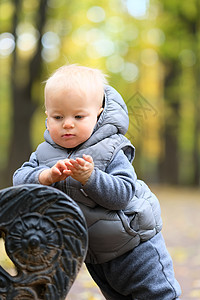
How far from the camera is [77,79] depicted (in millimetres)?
2467

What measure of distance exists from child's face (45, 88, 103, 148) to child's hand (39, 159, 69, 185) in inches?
9.0

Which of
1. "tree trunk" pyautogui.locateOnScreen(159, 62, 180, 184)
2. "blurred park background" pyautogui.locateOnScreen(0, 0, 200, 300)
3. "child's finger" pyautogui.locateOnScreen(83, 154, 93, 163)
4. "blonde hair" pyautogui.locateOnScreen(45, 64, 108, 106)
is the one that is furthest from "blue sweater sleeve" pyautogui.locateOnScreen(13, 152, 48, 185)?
"tree trunk" pyautogui.locateOnScreen(159, 62, 180, 184)

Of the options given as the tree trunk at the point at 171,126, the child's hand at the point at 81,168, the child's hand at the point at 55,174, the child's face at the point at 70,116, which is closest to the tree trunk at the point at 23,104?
the tree trunk at the point at 171,126

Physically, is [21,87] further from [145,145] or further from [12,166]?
[145,145]

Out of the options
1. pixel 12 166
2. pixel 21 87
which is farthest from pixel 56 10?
pixel 12 166

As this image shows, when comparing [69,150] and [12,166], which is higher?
[69,150]

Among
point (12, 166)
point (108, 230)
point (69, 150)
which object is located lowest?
point (12, 166)

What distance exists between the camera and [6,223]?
208 cm

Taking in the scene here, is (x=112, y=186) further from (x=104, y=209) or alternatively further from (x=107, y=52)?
(x=107, y=52)

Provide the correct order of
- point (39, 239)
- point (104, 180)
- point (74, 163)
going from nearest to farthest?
1. point (39, 239)
2. point (74, 163)
3. point (104, 180)

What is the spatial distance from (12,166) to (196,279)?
9.98 metres

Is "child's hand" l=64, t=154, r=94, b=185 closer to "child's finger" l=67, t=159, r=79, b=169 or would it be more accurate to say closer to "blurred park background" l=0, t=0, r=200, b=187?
"child's finger" l=67, t=159, r=79, b=169

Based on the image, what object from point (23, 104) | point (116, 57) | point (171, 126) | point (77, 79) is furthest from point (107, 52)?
point (77, 79)

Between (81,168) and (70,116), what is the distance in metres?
0.36
